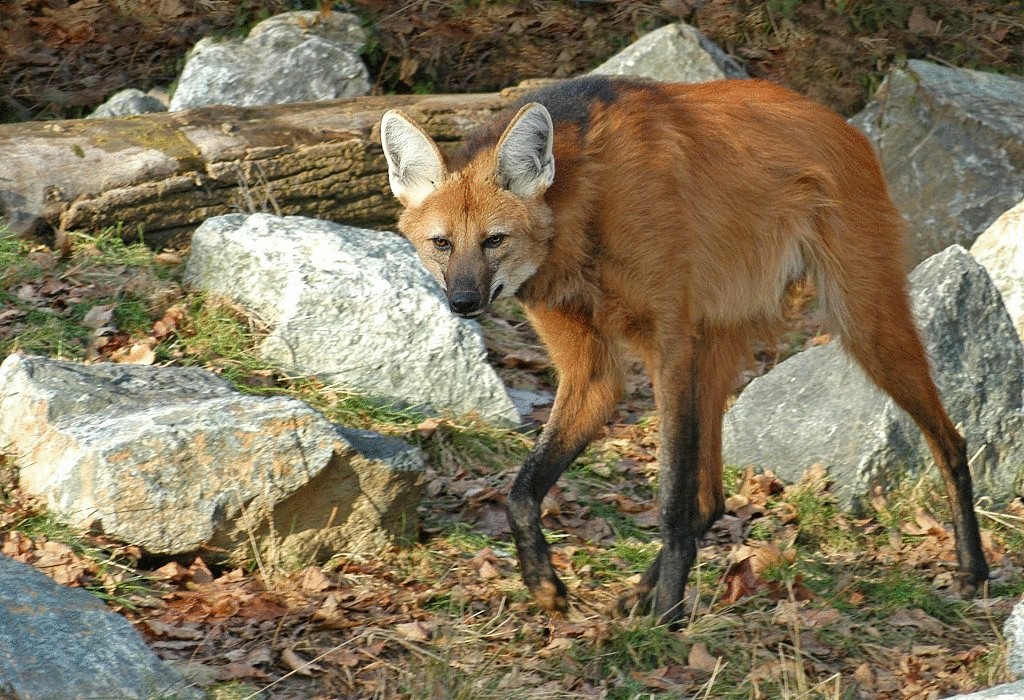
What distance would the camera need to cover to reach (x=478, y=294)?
3.51 m

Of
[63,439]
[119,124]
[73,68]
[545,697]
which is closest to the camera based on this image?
[545,697]

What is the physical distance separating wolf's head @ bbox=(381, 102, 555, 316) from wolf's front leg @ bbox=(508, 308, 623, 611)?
0.34m

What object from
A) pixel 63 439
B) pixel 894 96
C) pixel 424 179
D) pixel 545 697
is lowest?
pixel 545 697

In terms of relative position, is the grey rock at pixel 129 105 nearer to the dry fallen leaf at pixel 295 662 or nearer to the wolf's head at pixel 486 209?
the wolf's head at pixel 486 209

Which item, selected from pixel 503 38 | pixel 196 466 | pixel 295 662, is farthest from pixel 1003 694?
pixel 503 38

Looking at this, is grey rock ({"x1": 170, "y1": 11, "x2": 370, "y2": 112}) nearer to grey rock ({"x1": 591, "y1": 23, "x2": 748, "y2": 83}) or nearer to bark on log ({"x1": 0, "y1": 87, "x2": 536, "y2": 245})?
bark on log ({"x1": 0, "y1": 87, "x2": 536, "y2": 245})

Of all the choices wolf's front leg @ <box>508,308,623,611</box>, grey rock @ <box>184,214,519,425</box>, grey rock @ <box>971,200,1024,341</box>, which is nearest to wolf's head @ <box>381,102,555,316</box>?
wolf's front leg @ <box>508,308,623,611</box>

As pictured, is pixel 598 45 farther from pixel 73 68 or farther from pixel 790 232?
pixel 790 232

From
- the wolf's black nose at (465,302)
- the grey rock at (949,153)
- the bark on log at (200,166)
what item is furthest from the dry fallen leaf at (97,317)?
the grey rock at (949,153)

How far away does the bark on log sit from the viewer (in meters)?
5.58

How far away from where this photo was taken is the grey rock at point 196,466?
3648 mm

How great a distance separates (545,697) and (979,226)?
4709mm

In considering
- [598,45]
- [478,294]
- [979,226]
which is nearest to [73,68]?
[598,45]

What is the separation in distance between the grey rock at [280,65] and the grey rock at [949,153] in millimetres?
3399
